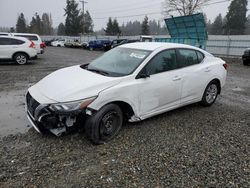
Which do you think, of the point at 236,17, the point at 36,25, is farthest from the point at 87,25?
the point at 236,17

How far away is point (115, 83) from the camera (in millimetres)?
3600

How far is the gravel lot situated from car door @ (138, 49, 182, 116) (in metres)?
0.39

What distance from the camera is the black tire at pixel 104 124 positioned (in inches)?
132

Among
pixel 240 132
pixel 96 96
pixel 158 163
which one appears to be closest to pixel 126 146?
pixel 158 163

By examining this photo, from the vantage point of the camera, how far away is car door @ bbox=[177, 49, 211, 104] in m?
4.64

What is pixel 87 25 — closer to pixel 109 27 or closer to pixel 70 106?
pixel 109 27

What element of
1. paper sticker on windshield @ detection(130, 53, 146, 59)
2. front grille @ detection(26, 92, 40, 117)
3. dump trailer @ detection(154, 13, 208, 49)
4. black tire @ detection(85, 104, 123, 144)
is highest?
dump trailer @ detection(154, 13, 208, 49)

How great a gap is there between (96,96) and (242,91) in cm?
563

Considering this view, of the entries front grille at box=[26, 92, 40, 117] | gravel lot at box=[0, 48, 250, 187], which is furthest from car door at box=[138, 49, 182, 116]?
front grille at box=[26, 92, 40, 117]

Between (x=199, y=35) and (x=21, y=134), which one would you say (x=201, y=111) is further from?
(x=199, y=35)

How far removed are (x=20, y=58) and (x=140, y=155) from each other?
11.5 metres

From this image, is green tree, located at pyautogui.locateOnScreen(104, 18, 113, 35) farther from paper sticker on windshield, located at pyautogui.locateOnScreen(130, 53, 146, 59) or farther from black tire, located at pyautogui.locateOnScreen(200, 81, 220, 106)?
paper sticker on windshield, located at pyautogui.locateOnScreen(130, 53, 146, 59)

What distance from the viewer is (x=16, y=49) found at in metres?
12.3

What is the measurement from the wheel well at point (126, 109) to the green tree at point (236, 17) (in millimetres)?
53841
